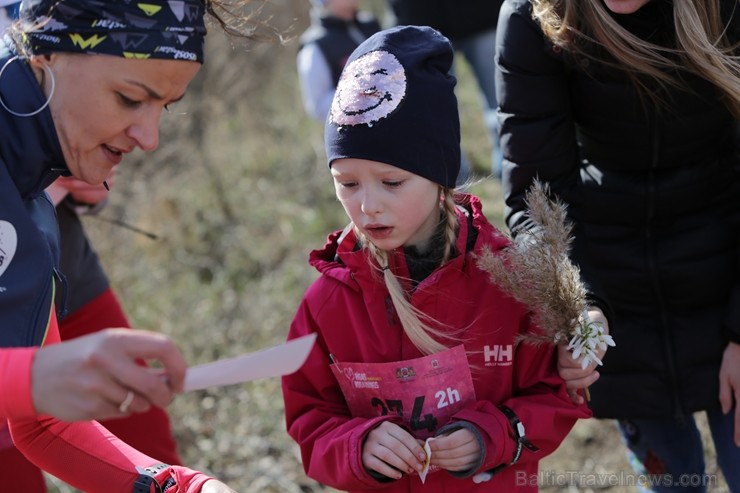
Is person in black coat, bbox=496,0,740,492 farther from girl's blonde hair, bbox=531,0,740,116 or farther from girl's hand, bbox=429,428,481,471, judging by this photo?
girl's hand, bbox=429,428,481,471

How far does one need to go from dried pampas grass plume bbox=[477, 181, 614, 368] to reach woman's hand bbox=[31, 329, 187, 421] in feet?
2.72

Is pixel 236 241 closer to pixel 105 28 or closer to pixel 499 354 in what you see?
pixel 499 354

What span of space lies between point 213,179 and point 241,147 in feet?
4.53

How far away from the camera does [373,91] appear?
2.11 metres

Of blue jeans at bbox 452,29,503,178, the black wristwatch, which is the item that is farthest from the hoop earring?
blue jeans at bbox 452,29,503,178

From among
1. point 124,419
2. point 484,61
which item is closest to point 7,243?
point 124,419

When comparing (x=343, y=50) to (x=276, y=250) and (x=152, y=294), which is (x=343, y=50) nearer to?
(x=276, y=250)

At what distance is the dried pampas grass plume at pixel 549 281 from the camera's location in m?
1.97

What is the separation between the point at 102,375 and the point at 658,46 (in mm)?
1513

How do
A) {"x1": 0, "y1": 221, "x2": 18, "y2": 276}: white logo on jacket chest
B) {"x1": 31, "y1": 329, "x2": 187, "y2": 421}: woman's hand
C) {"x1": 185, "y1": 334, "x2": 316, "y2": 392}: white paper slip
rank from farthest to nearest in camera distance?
{"x1": 0, "y1": 221, "x2": 18, "y2": 276}: white logo on jacket chest → {"x1": 185, "y1": 334, "x2": 316, "y2": 392}: white paper slip → {"x1": 31, "y1": 329, "x2": 187, "y2": 421}: woman's hand

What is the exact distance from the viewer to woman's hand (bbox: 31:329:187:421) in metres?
1.36

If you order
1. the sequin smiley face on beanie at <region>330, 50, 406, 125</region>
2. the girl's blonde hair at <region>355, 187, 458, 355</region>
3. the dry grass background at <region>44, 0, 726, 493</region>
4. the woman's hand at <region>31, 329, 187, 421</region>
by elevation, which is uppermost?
the sequin smiley face on beanie at <region>330, 50, 406, 125</region>

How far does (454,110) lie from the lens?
87.1 inches

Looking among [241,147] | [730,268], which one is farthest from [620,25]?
[241,147]
